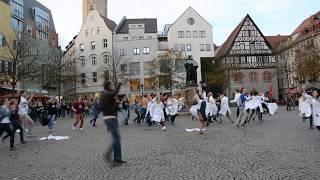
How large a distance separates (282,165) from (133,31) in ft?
227

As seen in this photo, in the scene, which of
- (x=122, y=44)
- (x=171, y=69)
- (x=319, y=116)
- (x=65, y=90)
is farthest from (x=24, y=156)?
(x=65, y=90)

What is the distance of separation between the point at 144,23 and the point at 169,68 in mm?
19228

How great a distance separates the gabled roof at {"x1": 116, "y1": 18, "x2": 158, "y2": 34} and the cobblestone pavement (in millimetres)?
63559

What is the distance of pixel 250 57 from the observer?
71.8 m

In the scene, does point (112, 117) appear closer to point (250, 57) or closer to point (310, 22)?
point (250, 57)

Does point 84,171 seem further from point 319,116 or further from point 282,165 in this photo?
point 319,116

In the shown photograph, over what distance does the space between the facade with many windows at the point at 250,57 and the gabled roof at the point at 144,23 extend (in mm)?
14293

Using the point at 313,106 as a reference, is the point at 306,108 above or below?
below

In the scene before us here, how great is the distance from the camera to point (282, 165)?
28.9 feet

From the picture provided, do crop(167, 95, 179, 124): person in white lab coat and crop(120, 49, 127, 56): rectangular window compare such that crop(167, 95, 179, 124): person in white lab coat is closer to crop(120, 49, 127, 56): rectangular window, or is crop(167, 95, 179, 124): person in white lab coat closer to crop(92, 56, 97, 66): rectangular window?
crop(120, 49, 127, 56): rectangular window

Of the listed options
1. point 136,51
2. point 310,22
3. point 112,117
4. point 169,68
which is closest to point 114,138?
point 112,117

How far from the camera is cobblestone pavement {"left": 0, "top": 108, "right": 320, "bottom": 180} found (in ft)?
26.9

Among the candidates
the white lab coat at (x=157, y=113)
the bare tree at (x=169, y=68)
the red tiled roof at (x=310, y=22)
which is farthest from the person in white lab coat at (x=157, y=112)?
the red tiled roof at (x=310, y=22)

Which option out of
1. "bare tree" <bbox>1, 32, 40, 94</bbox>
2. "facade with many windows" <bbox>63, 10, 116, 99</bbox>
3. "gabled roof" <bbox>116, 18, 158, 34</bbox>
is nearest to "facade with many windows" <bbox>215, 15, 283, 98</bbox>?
"gabled roof" <bbox>116, 18, 158, 34</bbox>
